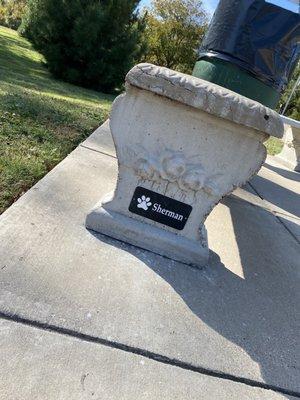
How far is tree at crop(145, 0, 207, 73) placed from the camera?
2747 cm

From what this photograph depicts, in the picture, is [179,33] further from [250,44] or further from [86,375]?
[86,375]

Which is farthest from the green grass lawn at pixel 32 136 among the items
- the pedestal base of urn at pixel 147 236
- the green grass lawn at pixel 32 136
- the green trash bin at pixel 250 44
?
the green trash bin at pixel 250 44

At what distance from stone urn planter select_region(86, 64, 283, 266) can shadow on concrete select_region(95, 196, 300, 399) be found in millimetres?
146

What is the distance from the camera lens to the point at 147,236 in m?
2.62

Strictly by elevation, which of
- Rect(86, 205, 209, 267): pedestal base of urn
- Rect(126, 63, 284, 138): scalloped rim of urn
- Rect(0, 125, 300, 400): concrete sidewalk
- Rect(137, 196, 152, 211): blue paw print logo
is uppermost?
Rect(126, 63, 284, 138): scalloped rim of urn

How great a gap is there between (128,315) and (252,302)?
0.82 metres

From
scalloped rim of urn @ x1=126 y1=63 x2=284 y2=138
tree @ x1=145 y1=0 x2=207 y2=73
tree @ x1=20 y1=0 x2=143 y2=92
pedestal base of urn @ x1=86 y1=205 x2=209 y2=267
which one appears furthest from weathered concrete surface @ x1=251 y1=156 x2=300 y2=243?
tree @ x1=145 y1=0 x2=207 y2=73

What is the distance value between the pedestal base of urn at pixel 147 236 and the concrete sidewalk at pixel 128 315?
6 cm

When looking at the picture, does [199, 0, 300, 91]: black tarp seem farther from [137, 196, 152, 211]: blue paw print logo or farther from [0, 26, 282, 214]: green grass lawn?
[137, 196, 152, 211]: blue paw print logo

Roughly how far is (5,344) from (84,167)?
2209 mm

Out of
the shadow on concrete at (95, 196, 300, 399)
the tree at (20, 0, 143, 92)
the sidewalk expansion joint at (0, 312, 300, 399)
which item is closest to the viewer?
the sidewalk expansion joint at (0, 312, 300, 399)

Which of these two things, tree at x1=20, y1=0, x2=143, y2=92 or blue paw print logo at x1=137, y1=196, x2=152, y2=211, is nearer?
blue paw print logo at x1=137, y1=196, x2=152, y2=211

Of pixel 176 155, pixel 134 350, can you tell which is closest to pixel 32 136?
pixel 176 155

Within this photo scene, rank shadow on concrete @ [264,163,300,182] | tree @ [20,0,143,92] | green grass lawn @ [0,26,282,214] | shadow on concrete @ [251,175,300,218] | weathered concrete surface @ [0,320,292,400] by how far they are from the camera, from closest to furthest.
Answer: weathered concrete surface @ [0,320,292,400], green grass lawn @ [0,26,282,214], shadow on concrete @ [251,175,300,218], shadow on concrete @ [264,163,300,182], tree @ [20,0,143,92]
